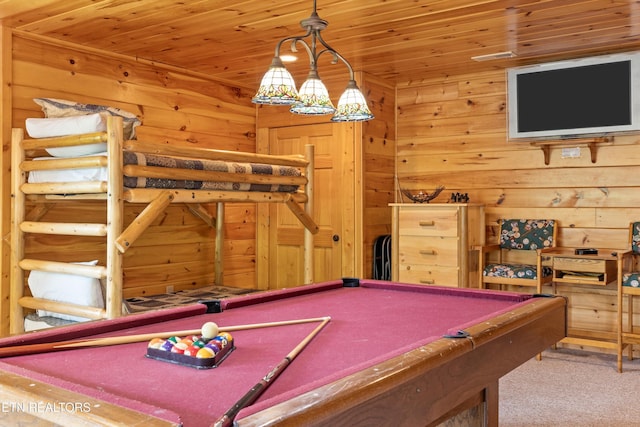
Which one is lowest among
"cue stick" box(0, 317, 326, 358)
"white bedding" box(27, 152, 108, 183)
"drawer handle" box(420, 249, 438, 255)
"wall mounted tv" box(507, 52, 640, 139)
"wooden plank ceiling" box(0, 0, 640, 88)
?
"cue stick" box(0, 317, 326, 358)

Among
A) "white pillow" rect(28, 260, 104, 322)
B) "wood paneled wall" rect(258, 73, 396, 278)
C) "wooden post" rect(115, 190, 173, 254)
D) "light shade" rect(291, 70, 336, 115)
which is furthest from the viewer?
"wood paneled wall" rect(258, 73, 396, 278)

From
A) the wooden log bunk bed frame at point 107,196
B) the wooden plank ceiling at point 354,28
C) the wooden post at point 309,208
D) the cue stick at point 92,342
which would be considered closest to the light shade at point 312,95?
the wooden plank ceiling at point 354,28

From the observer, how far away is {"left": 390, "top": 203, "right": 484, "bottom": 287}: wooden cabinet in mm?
4375

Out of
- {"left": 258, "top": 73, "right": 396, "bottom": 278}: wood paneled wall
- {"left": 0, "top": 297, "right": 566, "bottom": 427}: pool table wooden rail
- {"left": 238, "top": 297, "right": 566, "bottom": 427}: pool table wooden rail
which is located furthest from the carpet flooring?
{"left": 258, "top": 73, "right": 396, "bottom": 278}: wood paneled wall

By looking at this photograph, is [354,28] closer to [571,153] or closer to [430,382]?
[571,153]

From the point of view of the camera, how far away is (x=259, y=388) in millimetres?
1271

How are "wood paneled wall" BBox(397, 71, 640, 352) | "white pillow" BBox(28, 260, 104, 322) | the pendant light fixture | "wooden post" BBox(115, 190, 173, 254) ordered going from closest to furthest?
the pendant light fixture < "wooden post" BBox(115, 190, 173, 254) < "white pillow" BBox(28, 260, 104, 322) < "wood paneled wall" BBox(397, 71, 640, 352)

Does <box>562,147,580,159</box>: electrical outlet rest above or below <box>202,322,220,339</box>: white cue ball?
above

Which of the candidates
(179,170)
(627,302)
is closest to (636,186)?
(627,302)

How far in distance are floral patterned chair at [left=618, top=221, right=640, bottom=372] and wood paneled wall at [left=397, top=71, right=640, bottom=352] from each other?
0.49ft

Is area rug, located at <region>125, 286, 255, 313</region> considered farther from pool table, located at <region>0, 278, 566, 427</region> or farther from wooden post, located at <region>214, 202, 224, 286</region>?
pool table, located at <region>0, 278, 566, 427</region>

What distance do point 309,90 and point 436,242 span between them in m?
2.25

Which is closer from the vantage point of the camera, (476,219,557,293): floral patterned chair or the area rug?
the area rug

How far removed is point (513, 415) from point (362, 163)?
2.38 m
